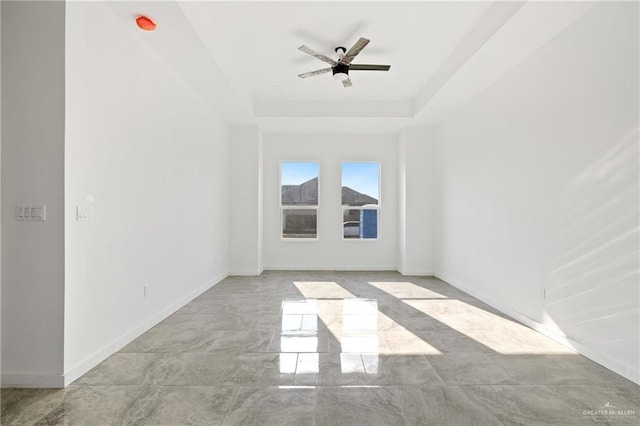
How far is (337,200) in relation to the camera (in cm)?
677

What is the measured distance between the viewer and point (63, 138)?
2178 millimetres

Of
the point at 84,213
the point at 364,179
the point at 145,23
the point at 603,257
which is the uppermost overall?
the point at 145,23

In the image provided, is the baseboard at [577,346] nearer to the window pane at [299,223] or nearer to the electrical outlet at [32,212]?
the window pane at [299,223]

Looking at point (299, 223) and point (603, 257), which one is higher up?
point (299, 223)

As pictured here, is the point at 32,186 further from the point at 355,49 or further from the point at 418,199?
the point at 418,199

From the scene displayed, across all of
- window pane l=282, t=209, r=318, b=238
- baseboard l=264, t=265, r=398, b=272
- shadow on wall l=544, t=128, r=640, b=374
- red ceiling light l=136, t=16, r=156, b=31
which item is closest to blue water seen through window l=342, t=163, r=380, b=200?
window pane l=282, t=209, r=318, b=238

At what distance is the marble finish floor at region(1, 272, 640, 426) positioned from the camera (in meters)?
1.87

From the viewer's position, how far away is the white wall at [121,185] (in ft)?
7.50

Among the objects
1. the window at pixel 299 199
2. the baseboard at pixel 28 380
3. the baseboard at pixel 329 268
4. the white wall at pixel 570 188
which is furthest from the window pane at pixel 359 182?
the baseboard at pixel 28 380

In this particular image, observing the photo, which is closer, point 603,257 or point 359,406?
point 359,406

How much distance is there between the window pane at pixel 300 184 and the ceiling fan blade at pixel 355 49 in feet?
10.6

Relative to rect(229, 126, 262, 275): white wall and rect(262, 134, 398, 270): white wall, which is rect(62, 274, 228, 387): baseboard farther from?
→ rect(262, 134, 398, 270): white wall

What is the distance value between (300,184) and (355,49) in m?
3.67

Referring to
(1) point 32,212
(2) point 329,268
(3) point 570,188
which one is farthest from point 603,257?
(2) point 329,268
